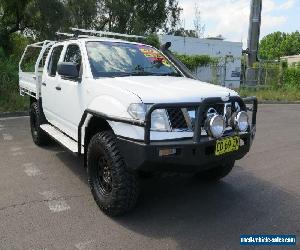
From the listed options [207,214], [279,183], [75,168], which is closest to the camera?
[207,214]

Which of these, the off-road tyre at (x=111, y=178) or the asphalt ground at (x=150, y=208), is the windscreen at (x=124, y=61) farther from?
the asphalt ground at (x=150, y=208)

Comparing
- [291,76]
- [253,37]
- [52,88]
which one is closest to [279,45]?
[291,76]

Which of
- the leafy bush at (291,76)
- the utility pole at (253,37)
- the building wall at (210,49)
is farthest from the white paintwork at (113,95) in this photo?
the leafy bush at (291,76)

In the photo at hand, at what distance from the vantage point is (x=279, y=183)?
5.55 metres

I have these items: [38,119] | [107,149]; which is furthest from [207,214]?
[38,119]

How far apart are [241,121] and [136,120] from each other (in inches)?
47.8

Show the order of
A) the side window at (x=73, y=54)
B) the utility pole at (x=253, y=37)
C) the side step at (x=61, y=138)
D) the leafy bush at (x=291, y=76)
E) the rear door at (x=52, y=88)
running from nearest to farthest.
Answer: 1. the side step at (x=61, y=138)
2. the side window at (x=73, y=54)
3. the rear door at (x=52, y=88)
4. the utility pole at (x=253, y=37)
5. the leafy bush at (x=291, y=76)

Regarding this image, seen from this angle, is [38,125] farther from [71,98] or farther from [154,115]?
[154,115]

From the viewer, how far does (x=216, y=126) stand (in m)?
4.00

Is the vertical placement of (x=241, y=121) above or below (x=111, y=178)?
above

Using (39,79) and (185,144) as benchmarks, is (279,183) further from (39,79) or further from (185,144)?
(39,79)

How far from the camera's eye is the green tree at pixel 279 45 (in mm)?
101812

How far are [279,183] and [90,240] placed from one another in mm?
2966

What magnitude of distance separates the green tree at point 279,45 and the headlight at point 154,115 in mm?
98728
